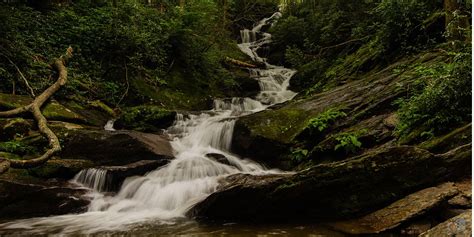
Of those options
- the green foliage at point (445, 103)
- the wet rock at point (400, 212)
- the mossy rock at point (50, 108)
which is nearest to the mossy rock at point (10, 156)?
the mossy rock at point (50, 108)

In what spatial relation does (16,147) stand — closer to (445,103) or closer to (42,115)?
(42,115)

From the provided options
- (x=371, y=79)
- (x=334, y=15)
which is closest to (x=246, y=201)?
(x=371, y=79)

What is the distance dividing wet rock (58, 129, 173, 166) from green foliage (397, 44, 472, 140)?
5.81m

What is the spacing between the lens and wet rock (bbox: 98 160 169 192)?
787cm

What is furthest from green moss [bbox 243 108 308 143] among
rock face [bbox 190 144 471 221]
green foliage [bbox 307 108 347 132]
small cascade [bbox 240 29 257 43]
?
small cascade [bbox 240 29 257 43]

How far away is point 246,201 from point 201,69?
40.7 feet

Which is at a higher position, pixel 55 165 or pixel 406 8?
pixel 406 8

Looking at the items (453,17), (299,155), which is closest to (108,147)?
(299,155)

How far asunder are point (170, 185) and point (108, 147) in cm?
218

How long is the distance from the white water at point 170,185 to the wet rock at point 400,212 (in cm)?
298

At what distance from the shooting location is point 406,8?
1086 centimetres

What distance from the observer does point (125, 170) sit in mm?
8070

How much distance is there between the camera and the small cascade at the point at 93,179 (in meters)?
7.72

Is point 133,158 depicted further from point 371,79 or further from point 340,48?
point 340,48
